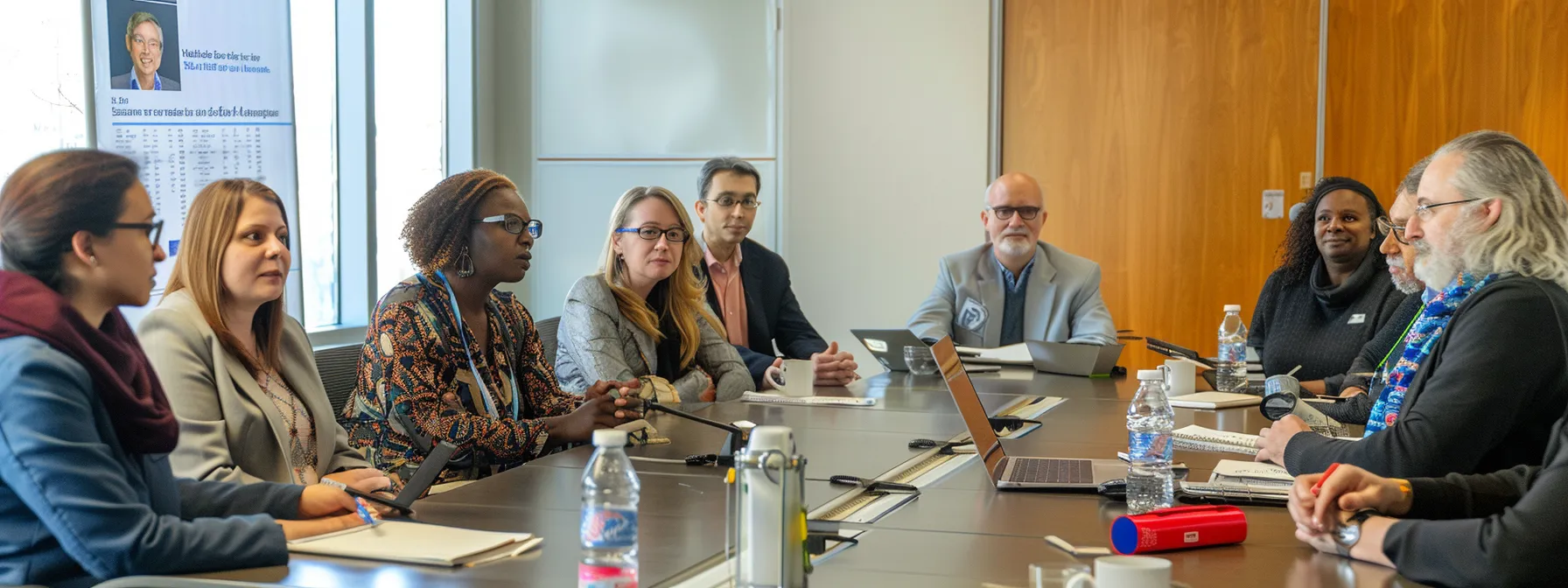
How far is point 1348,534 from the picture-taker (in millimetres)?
1772

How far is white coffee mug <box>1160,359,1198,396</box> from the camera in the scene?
11.9ft

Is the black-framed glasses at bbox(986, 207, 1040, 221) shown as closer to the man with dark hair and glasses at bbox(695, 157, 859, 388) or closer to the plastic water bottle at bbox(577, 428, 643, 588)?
the man with dark hair and glasses at bbox(695, 157, 859, 388)

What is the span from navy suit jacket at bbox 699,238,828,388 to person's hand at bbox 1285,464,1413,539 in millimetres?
3209

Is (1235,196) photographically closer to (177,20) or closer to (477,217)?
(477,217)

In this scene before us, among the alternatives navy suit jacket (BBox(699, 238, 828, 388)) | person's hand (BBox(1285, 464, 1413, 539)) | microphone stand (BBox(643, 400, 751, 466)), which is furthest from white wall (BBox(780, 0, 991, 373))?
person's hand (BBox(1285, 464, 1413, 539))

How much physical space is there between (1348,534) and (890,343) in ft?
8.54

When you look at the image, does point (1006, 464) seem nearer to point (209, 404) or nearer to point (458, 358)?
point (458, 358)

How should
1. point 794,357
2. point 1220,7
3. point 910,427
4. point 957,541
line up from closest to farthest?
point 957,541 → point 910,427 → point 794,357 → point 1220,7

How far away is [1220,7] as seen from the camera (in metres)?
5.96

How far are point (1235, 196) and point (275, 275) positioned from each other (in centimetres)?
466

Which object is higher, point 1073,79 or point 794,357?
point 1073,79

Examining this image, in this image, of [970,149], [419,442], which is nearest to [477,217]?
[419,442]

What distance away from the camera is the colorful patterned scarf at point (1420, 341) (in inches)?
85.7

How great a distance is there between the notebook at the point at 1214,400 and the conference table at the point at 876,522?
21cm
